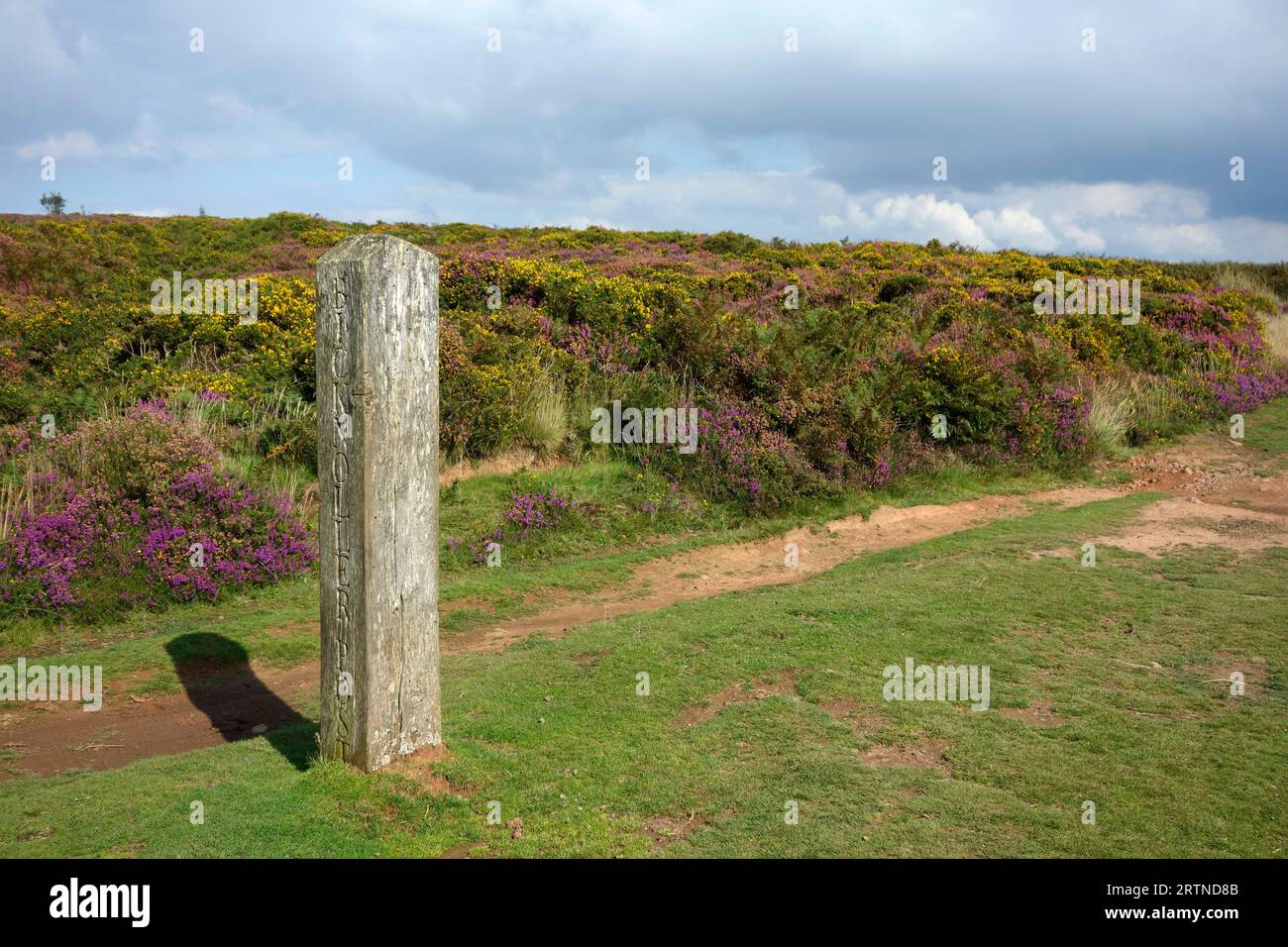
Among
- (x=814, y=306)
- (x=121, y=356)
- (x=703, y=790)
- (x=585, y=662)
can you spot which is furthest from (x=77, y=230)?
(x=703, y=790)

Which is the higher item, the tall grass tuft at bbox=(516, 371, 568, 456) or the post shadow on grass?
the tall grass tuft at bbox=(516, 371, 568, 456)

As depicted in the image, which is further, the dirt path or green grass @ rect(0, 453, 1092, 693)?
green grass @ rect(0, 453, 1092, 693)

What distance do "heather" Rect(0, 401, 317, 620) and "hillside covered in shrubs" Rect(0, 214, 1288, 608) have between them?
0.08 ft

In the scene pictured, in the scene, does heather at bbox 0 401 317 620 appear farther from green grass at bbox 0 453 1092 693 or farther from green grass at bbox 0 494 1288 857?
green grass at bbox 0 494 1288 857

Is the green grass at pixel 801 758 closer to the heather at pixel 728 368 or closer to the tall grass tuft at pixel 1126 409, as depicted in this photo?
the heather at pixel 728 368

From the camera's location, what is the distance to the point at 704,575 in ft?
35.2

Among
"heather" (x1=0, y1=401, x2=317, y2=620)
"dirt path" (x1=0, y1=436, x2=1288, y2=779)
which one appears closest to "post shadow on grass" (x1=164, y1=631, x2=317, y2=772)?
"dirt path" (x1=0, y1=436, x2=1288, y2=779)

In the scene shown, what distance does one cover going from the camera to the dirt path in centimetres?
643

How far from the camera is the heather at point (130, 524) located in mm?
8789

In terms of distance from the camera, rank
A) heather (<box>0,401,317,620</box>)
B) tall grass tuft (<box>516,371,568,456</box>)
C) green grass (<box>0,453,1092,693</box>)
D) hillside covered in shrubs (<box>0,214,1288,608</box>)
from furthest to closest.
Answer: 1. tall grass tuft (<box>516,371,568,456</box>)
2. hillside covered in shrubs (<box>0,214,1288,608</box>)
3. heather (<box>0,401,317,620</box>)
4. green grass (<box>0,453,1092,693</box>)

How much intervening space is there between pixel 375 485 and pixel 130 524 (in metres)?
5.97

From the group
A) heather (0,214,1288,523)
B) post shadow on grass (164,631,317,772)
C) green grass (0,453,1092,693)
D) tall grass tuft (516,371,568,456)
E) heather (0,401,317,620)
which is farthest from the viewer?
tall grass tuft (516,371,568,456)

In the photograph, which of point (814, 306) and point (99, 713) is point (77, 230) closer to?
point (814, 306)

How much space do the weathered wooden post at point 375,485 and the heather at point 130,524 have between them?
5.04m
